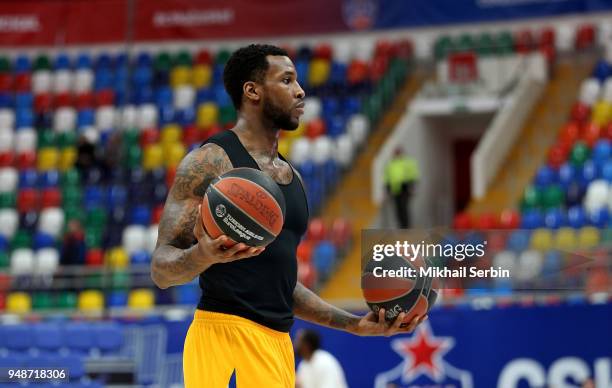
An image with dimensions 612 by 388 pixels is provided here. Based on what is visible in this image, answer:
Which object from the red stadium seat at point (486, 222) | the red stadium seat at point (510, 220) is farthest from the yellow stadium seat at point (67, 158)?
the red stadium seat at point (510, 220)

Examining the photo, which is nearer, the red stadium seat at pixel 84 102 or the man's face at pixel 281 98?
the man's face at pixel 281 98

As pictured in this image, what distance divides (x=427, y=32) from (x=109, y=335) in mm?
12256

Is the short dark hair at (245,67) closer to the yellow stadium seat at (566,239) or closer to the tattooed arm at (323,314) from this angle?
the tattooed arm at (323,314)

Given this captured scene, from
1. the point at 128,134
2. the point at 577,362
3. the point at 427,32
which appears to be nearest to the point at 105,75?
the point at 128,134

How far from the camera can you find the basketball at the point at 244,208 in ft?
11.3

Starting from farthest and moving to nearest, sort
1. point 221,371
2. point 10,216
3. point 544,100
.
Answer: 1. point 544,100
2. point 10,216
3. point 221,371

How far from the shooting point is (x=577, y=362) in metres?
10.3

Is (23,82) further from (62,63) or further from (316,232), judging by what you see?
(316,232)

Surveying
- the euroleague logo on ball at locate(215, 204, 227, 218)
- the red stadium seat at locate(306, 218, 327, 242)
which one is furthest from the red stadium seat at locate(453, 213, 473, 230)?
the euroleague logo on ball at locate(215, 204, 227, 218)

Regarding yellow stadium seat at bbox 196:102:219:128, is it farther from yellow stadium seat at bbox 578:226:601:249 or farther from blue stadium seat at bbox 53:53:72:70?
yellow stadium seat at bbox 578:226:601:249

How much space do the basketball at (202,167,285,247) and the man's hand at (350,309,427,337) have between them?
86cm

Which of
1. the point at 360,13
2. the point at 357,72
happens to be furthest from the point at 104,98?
the point at 360,13

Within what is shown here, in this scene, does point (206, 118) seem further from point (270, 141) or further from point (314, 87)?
point (270, 141)

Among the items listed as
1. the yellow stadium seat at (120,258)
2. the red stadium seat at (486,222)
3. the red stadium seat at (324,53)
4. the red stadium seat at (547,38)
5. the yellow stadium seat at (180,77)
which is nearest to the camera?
the red stadium seat at (486,222)
